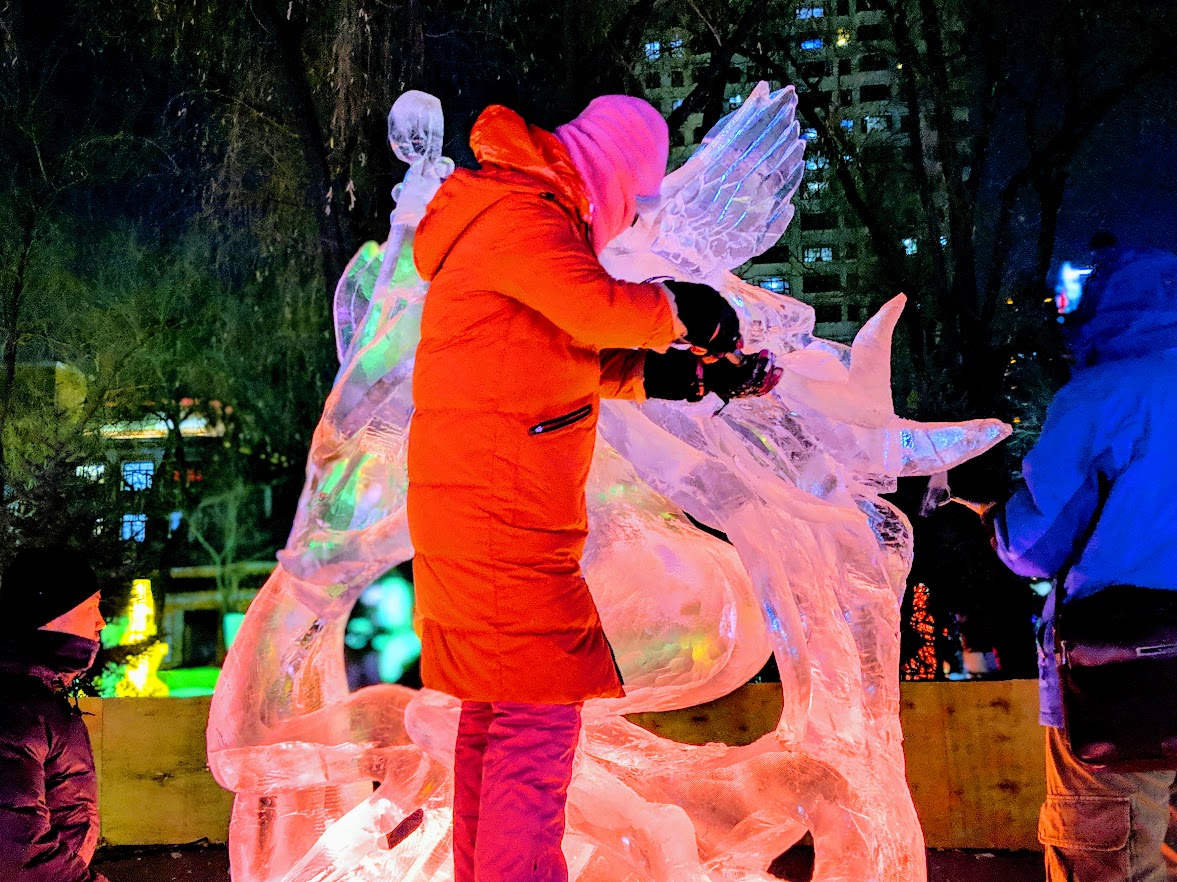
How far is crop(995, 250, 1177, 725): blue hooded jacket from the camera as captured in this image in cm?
242

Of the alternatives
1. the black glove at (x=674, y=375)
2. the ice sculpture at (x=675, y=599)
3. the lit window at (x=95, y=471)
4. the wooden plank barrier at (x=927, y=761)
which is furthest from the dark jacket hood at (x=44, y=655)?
the lit window at (x=95, y=471)

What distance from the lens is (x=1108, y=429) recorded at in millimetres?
2459

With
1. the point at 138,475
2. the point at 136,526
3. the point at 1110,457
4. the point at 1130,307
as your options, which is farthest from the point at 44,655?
the point at 138,475

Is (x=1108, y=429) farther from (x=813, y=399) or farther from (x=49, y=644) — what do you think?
(x=49, y=644)

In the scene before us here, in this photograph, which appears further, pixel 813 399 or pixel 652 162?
pixel 813 399

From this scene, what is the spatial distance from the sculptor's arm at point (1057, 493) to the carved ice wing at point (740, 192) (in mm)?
825

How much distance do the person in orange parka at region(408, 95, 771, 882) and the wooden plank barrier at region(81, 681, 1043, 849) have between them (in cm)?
250

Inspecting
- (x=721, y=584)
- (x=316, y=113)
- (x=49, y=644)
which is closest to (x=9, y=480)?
(x=316, y=113)

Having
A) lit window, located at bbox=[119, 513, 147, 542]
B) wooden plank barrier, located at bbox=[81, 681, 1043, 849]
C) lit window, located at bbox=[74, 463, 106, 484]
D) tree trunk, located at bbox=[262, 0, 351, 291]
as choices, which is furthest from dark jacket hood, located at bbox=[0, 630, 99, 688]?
lit window, located at bbox=[119, 513, 147, 542]

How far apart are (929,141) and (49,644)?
27.9ft

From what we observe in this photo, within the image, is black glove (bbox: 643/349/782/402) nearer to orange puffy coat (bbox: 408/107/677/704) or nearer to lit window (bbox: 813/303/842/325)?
orange puffy coat (bbox: 408/107/677/704)

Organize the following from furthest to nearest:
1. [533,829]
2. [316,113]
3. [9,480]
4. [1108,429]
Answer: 1. [9,480]
2. [316,113]
3. [1108,429]
4. [533,829]

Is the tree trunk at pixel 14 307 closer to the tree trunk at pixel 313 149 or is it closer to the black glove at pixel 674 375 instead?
the tree trunk at pixel 313 149

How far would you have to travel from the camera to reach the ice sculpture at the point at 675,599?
2.42m
